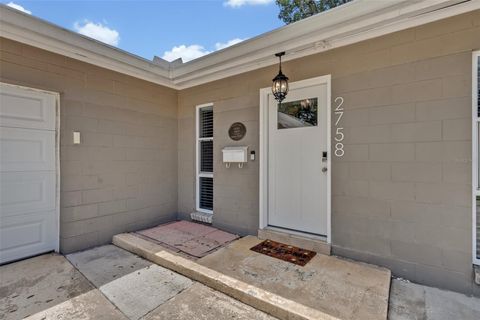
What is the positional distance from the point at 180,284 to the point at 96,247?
179 centimetres

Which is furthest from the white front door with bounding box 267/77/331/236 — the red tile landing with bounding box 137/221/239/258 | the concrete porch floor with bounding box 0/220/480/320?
the red tile landing with bounding box 137/221/239/258

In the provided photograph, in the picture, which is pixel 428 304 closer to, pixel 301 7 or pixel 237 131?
pixel 237 131

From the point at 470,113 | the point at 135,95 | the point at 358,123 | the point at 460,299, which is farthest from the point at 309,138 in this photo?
the point at 135,95

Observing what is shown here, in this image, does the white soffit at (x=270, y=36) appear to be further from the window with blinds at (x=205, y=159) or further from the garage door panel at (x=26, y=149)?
the garage door panel at (x=26, y=149)

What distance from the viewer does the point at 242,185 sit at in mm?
3697

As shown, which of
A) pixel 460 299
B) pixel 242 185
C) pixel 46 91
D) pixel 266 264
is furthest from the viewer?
pixel 242 185

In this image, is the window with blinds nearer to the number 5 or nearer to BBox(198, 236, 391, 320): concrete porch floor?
BBox(198, 236, 391, 320): concrete porch floor

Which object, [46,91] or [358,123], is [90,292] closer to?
[46,91]

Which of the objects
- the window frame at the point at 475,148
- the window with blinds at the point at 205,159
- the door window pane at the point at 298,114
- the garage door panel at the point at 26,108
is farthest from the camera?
the window with blinds at the point at 205,159

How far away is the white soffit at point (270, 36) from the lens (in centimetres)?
221

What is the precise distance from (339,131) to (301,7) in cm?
714

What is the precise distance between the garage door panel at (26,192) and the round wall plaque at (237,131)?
252cm

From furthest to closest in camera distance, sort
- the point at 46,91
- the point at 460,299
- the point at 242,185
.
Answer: the point at 242,185, the point at 46,91, the point at 460,299

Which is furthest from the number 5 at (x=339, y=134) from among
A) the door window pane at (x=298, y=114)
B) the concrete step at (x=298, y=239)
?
the concrete step at (x=298, y=239)
